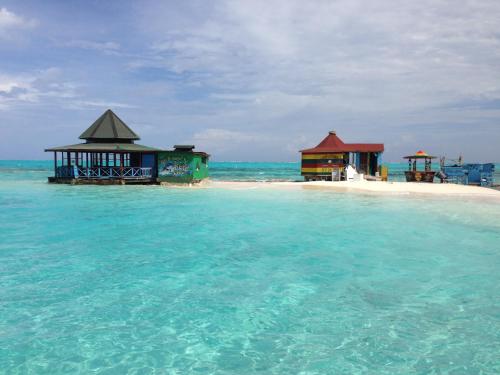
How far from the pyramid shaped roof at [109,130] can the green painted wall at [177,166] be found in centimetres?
362

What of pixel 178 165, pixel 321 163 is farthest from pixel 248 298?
pixel 321 163

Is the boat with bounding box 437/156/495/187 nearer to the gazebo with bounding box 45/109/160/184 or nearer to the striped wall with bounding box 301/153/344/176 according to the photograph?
the striped wall with bounding box 301/153/344/176

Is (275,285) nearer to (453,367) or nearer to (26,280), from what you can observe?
(453,367)

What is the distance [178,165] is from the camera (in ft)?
103

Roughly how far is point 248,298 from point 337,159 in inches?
1164

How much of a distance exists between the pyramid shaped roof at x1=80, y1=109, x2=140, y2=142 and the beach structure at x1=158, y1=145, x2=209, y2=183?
3652mm

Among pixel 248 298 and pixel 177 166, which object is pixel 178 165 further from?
pixel 248 298

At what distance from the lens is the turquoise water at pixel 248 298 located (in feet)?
15.6

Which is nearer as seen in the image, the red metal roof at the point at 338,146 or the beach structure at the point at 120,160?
the beach structure at the point at 120,160

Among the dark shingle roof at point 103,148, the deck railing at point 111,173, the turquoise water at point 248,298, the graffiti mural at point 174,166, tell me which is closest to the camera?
the turquoise water at point 248,298

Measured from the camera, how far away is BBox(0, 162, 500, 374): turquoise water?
15.6 ft

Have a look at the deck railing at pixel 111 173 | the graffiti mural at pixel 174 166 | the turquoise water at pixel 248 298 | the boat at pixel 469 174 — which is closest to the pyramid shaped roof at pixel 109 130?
the deck railing at pixel 111 173

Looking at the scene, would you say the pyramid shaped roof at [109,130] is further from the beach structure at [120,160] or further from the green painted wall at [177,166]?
the green painted wall at [177,166]

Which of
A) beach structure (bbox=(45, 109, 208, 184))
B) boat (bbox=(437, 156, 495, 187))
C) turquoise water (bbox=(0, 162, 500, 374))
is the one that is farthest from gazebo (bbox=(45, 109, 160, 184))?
boat (bbox=(437, 156, 495, 187))
